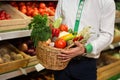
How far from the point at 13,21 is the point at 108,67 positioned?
1806 mm

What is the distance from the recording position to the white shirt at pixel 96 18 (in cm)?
166

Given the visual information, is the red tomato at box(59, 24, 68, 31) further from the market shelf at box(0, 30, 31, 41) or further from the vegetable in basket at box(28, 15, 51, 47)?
the market shelf at box(0, 30, 31, 41)

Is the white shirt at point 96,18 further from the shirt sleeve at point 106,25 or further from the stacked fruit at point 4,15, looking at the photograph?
the stacked fruit at point 4,15

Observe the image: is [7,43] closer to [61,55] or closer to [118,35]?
[61,55]

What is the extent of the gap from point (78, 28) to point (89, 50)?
0.69 feet

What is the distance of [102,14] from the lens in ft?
5.54

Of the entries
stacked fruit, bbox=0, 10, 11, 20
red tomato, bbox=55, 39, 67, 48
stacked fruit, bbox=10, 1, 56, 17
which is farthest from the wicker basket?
stacked fruit, bbox=10, 1, 56, 17

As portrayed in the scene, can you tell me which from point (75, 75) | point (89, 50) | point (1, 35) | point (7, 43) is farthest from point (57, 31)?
point (7, 43)

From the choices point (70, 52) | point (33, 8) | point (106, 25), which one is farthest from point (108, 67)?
point (70, 52)

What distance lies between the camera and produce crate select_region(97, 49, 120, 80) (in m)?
3.37

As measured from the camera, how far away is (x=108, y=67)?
3.46 meters

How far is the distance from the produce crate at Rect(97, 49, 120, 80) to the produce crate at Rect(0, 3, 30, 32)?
1504 mm

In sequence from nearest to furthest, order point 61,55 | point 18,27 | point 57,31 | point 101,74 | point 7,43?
point 61,55, point 57,31, point 18,27, point 7,43, point 101,74

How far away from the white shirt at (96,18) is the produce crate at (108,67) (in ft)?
5.30
